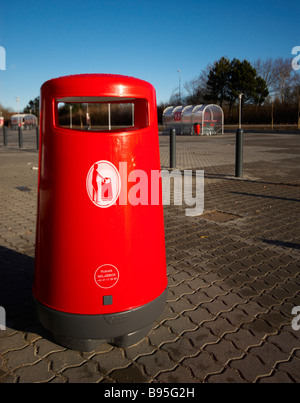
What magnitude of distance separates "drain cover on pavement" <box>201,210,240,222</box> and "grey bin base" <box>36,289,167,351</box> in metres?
3.30

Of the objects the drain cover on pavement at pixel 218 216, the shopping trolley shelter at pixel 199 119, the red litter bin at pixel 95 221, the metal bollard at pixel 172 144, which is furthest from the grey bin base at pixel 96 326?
the shopping trolley shelter at pixel 199 119

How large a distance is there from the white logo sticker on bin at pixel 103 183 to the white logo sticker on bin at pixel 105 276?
14.8 inches

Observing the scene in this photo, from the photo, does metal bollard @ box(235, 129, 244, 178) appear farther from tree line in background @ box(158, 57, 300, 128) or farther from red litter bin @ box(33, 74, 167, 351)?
tree line in background @ box(158, 57, 300, 128)

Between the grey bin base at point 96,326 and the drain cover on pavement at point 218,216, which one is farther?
the drain cover on pavement at point 218,216

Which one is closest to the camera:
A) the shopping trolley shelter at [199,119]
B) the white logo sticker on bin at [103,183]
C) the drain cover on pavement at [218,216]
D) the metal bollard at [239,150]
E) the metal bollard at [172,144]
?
the white logo sticker on bin at [103,183]

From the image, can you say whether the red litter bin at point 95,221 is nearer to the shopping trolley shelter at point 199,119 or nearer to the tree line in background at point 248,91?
the shopping trolley shelter at point 199,119

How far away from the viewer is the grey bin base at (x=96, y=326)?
2.31 meters

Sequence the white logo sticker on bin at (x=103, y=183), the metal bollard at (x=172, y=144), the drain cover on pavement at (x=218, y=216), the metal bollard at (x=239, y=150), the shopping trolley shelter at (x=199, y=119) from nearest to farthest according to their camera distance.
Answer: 1. the white logo sticker on bin at (x=103, y=183)
2. the drain cover on pavement at (x=218, y=216)
3. the metal bollard at (x=239, y=150)
4. the metal bollard at (x=172, y=144)
5. the shopping trolley shelter at (x=199, y=119)

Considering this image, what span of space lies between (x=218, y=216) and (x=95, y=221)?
12.4ft

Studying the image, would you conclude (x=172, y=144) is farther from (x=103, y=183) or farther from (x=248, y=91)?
(x=248, y=91)

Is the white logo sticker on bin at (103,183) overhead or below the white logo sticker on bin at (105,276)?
overhead

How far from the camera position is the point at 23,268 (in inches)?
148

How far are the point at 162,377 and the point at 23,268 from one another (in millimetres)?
2092
